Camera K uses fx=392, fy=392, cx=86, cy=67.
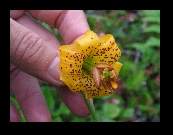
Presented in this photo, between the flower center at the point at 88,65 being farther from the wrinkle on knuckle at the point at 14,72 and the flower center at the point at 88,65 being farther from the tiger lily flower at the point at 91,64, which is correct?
the wrinkle on knuckle at the point at 14,72

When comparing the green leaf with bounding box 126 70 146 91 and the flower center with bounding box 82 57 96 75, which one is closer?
the flower center with bounding box 82 57 96 75

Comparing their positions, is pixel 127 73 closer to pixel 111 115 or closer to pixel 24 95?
pixel 111 115

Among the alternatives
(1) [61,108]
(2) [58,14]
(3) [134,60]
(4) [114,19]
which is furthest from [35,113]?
(4) [114,19]

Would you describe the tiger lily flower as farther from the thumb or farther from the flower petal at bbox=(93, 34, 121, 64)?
the thumb

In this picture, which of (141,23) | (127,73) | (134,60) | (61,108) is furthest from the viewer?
(141,23)

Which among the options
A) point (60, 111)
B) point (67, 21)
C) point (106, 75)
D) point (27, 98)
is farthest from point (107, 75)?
point (60, 111)

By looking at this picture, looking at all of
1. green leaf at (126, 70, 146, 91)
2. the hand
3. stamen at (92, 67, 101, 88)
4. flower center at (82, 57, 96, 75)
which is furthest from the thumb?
green leaf at (126, 70, 146, 91)

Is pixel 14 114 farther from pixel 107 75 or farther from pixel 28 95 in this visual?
pixel 107 75
